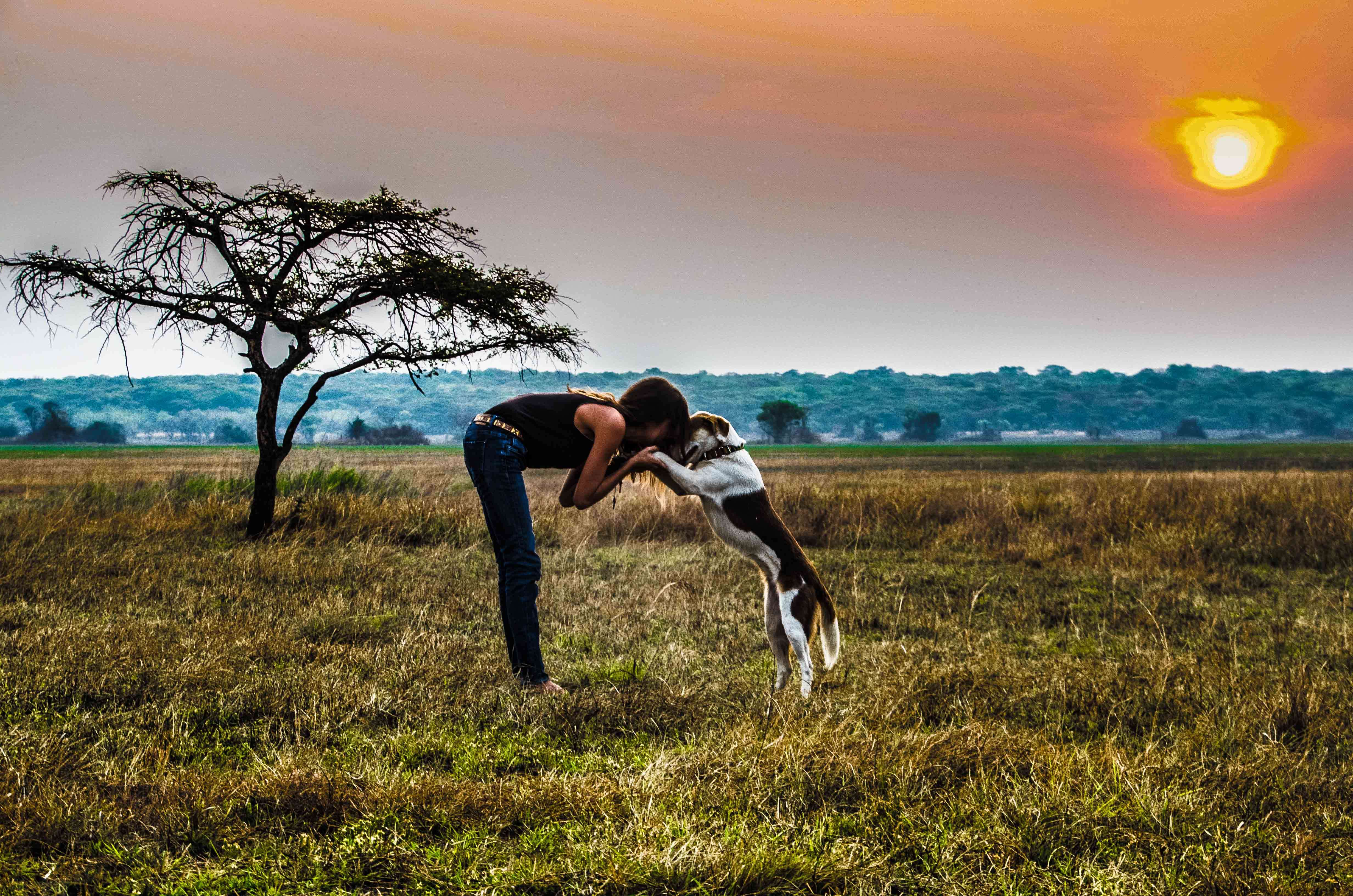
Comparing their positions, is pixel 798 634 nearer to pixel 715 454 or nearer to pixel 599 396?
pixel 715 454

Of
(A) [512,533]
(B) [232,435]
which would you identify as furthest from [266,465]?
(B) [232,435]

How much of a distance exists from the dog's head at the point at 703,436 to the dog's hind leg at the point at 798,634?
92cm

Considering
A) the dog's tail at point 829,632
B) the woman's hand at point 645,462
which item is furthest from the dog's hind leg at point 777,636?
the woman's hand at point 645,462

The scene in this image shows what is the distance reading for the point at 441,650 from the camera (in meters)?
5.52

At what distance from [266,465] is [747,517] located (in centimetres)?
894

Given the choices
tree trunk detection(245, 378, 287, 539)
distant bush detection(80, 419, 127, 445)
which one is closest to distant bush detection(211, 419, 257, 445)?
distant bush detection(80, 419, 127, 445)

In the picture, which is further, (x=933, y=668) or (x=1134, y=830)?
(x=933, y=668)

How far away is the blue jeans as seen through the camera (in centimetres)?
452

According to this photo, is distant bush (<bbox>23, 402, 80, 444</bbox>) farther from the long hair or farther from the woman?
the long hair

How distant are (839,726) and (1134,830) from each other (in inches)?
53.0

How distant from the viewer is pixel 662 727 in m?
4.11

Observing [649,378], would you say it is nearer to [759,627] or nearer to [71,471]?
[759,627]

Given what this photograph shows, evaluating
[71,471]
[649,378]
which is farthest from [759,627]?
[71,471]

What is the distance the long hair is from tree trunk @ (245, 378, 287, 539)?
826cm
